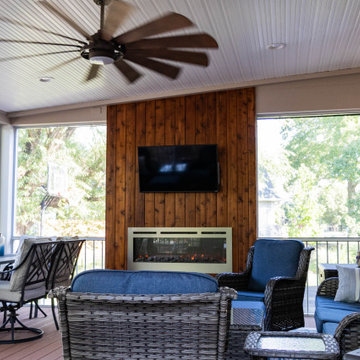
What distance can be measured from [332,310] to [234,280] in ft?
3.86

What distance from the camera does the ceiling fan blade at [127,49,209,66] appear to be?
3.54 metres

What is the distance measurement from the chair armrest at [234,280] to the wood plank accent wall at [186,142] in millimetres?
1371

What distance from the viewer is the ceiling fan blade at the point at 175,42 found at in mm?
3328

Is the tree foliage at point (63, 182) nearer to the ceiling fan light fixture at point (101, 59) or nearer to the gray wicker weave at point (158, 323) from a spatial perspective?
the ceiling fan light fixture at point (101, 59)

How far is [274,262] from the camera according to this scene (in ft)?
14.8

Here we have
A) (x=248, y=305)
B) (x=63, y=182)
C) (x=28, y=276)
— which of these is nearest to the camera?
(x=248, y=305)

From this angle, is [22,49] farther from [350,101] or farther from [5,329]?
[350,101]

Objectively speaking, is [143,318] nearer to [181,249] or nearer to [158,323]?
[158,323]

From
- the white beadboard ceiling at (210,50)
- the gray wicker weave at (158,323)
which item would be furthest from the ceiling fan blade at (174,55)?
the gray wicker weave at (158,323)

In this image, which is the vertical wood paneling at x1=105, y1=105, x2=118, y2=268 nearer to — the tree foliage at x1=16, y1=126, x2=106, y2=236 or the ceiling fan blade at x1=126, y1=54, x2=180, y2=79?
the tree foliage at x1=16, y1=126, x2=106, y2=236

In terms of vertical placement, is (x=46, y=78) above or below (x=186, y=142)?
above

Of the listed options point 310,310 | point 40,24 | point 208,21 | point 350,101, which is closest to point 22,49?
point 40,24

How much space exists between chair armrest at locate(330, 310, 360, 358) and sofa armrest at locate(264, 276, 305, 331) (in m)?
1.40

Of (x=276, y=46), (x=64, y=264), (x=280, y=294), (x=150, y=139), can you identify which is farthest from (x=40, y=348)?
(x=276, y=46)
